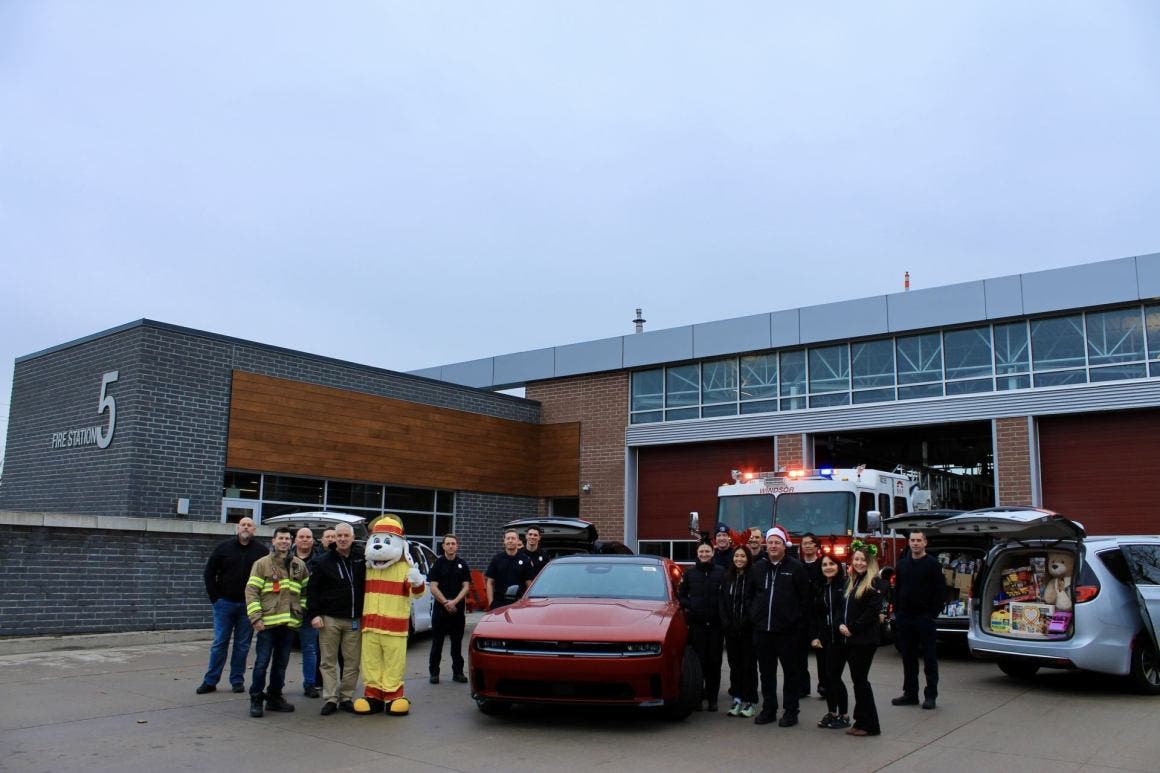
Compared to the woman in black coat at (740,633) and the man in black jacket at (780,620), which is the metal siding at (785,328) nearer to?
A: the woman in black coat at (740,633)

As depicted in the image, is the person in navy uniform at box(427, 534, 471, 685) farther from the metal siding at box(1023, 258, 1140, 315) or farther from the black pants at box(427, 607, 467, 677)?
the metal siding at box(1023, 258, 1140, 315)

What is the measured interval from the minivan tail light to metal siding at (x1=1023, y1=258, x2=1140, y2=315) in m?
10.5

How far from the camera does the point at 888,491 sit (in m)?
15.4

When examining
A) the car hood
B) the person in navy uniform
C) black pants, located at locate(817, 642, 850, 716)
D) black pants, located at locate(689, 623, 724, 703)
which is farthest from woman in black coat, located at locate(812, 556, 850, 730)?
the person in navy uniform

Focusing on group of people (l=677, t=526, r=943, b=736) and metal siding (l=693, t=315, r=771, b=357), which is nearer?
group of people (l=677, t=526, r=943, b=736)

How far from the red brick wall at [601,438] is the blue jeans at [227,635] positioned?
15.3m

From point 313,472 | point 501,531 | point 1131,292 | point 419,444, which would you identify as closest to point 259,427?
point 313,472

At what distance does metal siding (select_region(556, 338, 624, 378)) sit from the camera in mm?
25141

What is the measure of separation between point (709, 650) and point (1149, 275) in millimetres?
13721

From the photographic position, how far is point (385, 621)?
852 centimetres

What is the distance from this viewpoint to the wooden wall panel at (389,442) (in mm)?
18922

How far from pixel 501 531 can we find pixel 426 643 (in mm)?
9614

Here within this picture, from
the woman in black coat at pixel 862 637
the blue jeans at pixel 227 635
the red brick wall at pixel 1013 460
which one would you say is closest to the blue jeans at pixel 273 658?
the blue jeans at pixel 227 635

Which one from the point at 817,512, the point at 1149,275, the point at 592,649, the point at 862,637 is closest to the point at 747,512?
the point at 817,512
